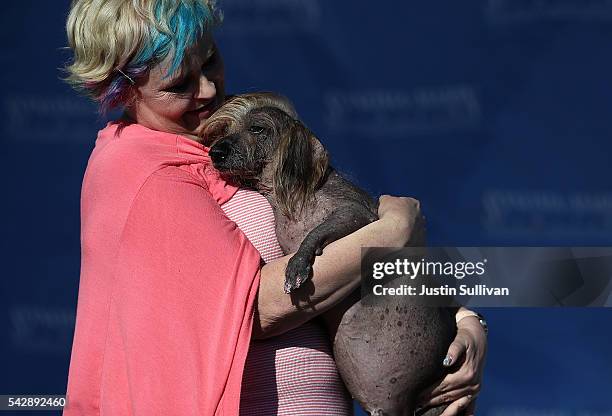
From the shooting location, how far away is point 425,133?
4344 mm

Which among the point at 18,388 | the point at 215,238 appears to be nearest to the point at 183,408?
the point at 215,238

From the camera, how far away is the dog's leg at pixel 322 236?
216cm

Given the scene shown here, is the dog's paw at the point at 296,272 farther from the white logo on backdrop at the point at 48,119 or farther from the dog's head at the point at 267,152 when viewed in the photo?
the white logo on backdrop at the point at 48,119

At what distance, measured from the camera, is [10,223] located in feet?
14.2

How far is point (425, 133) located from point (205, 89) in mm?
2065

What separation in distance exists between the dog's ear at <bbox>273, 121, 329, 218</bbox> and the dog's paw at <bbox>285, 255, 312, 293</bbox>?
0.70ft

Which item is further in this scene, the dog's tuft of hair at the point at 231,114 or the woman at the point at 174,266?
the dog's tuft of hair at the point at 231,114

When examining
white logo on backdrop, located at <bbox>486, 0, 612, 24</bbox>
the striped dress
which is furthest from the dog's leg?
white logo on backdrop, located at <bbox>486, 0, 612, 24</bbox>

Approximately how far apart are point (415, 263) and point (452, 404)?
328mm

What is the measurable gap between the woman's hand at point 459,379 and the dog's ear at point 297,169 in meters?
0.47

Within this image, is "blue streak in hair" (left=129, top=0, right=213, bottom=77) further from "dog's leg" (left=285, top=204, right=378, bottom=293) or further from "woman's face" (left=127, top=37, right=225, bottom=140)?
"dog's leg" (left=285, top=204, right=378, bottom=293)

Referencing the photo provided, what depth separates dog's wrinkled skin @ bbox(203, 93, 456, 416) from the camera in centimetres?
234

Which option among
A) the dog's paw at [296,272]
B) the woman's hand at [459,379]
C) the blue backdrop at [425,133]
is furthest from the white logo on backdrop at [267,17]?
the dog's paw at [296,272]

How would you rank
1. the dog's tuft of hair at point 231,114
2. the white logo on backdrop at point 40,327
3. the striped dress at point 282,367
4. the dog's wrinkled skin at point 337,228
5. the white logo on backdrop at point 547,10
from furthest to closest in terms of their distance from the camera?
the white logo on backdrop at point 40,327 → the white logo on backdrop at point 547,10 → the dog's tuft of hair at point 231,114 → the dog's wrinkled skin at point 337,228 → the striped dress at point 282,367
